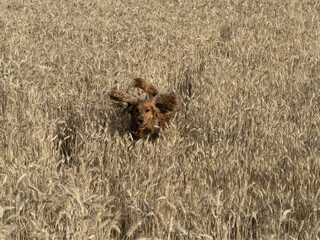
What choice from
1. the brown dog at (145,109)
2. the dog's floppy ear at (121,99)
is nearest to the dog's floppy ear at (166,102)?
the brown dog at (145,109)

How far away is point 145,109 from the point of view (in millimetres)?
4496

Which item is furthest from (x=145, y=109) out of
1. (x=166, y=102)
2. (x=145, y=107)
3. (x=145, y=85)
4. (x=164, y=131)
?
(x=145, y=85)

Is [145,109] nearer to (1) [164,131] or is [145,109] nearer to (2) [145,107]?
(2) [145,107]

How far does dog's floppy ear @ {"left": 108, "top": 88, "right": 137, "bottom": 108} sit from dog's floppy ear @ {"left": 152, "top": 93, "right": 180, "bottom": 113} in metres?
0.24

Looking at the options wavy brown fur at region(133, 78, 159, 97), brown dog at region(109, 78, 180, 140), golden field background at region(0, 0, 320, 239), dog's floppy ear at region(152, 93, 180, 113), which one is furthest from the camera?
wavy brown fur at region(133, 78, 159, 97)

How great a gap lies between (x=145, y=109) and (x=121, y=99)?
287 millimetres

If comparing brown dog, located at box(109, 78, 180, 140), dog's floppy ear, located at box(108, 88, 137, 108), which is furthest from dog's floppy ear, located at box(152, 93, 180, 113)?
dog's floppy ear, located at box(108, 88, 137, 108)

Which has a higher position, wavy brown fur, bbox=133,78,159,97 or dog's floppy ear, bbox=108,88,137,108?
wavy brown fur, bbox=133,78,159,97

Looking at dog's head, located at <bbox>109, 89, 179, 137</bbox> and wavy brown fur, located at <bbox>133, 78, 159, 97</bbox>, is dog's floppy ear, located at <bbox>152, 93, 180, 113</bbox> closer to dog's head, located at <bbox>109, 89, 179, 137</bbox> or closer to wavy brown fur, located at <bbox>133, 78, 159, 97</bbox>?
dog's head, located at <bbox>109, 89, 179, 137</bbox>

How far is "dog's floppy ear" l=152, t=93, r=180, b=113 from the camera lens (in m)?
4.58

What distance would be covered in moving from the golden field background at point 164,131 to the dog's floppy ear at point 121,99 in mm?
199

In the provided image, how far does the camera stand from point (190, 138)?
4.62 metres

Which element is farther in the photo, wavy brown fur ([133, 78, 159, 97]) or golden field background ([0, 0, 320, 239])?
wavy brown fur ([133, 78, 159, 97])

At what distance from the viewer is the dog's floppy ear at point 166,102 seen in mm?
4578
